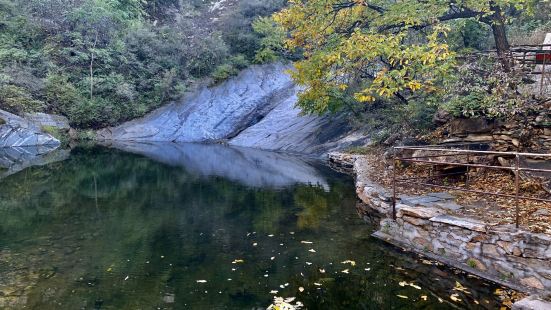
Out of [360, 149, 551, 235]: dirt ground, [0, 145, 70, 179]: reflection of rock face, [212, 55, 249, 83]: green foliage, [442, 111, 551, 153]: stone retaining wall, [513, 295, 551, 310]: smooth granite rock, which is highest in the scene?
[212, 55, 249, 83]: green foliage

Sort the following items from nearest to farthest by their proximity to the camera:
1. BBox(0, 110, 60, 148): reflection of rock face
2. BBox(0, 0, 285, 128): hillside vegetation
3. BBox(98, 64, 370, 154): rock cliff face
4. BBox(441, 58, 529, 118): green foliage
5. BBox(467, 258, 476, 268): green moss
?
BBox(467, 258, 476, 268): green moss → BBox(441, 58, 529, 118): green foliage → BBox(0, 110, 60, 148): reflection of rock face → BBox(0, 0, 285, 128): hillside vegetation → BBox(98, 64, 370, 154): rock cliff face

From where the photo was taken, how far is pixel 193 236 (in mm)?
7699

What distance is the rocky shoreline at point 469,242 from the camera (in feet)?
16.6

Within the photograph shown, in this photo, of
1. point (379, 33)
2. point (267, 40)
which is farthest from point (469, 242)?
point (267, 40)

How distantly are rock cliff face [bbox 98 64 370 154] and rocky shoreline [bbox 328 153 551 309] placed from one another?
60.8 ft

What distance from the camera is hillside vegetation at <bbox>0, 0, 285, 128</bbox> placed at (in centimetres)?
2692

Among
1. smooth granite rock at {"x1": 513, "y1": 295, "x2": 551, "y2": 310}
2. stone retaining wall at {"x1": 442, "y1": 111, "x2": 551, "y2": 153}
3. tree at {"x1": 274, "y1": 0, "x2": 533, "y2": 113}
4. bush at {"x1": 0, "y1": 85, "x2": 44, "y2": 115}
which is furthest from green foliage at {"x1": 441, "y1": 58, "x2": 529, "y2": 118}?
bush at {"x1": 0, "y1": 85, "x2": 44, "y2": 115}

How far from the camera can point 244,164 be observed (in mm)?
18328

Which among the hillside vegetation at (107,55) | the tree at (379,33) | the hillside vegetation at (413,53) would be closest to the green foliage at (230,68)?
the hillside vegetation at (107,55)

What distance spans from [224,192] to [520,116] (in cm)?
782

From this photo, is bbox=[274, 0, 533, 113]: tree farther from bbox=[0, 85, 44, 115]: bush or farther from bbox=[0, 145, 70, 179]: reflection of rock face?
bbox=[0, 85, 44, 115]: bush

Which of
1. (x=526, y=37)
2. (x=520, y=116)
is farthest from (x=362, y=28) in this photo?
(x=526, y=37)

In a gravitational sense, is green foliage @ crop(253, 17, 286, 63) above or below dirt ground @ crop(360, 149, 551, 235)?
above

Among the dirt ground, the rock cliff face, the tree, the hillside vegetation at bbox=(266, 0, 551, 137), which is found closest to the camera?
the dirt ground
